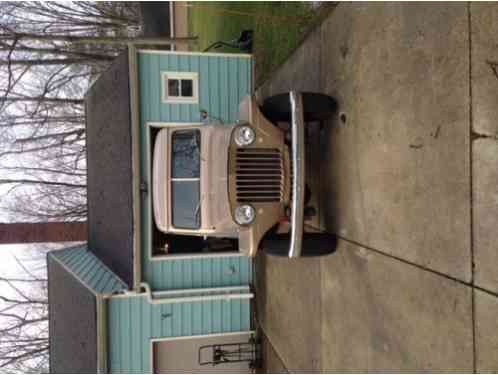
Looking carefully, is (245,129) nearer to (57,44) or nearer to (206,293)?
(206,293)

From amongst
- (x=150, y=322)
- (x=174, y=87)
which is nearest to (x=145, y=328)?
(x=150, y=322)

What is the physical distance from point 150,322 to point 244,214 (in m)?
4.36

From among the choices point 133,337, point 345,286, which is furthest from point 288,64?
point 133,337

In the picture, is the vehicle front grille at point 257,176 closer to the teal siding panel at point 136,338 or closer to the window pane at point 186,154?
the window pane at point 186,154

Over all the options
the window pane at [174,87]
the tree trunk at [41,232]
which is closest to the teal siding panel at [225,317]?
the window pane at [174,87]

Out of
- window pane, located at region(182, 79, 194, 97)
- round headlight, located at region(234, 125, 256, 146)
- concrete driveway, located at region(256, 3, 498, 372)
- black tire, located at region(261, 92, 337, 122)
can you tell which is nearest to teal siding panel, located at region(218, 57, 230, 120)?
window pane, located at region(182, 79, 194, 97)

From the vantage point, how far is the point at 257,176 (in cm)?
457

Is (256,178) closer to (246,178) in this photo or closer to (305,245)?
(246,178)

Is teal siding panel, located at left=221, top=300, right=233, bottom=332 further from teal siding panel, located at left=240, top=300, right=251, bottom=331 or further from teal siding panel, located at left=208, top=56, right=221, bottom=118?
teal siding panel, located at left=208, top=56, right=221, bottom=118

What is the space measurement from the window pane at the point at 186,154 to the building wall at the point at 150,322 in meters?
3.51

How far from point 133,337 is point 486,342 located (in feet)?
21.5

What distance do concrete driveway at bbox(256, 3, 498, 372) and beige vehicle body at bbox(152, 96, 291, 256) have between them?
0.91 metres

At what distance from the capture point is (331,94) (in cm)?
510

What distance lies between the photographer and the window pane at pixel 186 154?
4.97m
